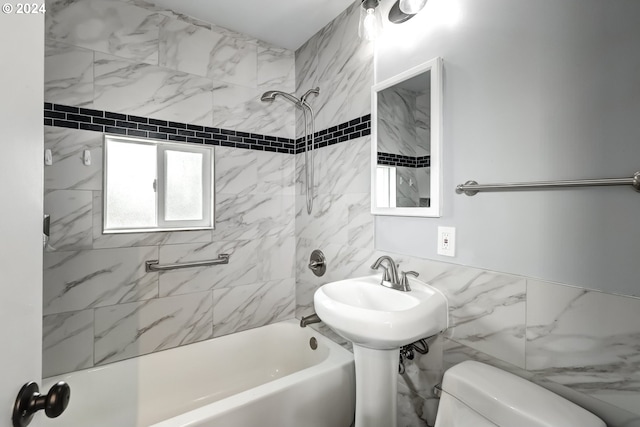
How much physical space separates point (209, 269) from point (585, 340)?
Result: 1950 millimetres

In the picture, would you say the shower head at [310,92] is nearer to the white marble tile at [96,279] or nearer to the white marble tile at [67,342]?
the white marble tile at [96,279]

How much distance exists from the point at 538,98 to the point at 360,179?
94 cm

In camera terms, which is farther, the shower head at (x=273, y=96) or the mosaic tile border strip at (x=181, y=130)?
the shower head at (x=273, y=96)

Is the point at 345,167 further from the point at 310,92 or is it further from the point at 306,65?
the point at 306,65

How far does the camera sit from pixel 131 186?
1843mm

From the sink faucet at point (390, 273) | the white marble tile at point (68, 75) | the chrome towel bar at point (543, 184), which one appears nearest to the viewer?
the chrome towel bar at point (543, 184)

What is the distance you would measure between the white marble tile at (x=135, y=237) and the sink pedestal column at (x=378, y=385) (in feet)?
4.21

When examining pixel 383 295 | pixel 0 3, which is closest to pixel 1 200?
pixel 0 3

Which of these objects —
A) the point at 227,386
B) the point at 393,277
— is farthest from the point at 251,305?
the point at 393,277

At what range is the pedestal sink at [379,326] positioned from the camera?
1111mm

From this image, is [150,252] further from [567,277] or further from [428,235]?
[567,277]

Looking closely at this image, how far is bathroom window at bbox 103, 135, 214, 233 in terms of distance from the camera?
1786 mm

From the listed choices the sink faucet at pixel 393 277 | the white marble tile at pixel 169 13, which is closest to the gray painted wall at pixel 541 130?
the sink faucet at pixel 393 277

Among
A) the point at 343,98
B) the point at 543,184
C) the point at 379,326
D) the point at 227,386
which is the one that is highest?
the point at 343,98
